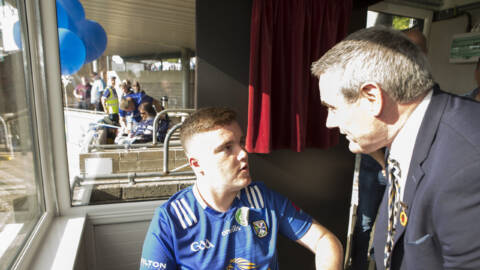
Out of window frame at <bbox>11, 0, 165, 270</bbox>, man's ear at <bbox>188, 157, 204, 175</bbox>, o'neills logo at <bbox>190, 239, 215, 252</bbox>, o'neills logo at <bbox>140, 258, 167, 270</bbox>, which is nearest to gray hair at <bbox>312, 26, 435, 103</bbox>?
man's ear at <bbox>188, 157, 204, 175</bbox>

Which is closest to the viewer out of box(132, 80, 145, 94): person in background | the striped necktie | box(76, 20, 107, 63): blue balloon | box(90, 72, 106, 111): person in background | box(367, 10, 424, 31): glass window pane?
the striped necktie

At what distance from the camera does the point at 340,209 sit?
2223 millimetres

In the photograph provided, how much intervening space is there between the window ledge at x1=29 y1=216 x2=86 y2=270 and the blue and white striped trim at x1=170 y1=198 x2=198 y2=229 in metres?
0.60

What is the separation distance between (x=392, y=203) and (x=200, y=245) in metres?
0.77

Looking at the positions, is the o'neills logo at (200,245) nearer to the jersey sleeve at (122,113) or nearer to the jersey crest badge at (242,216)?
the jersey crest badge at (242,216)

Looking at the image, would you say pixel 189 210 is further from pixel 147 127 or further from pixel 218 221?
pixel 147 127

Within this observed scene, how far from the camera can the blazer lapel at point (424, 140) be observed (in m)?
0.76

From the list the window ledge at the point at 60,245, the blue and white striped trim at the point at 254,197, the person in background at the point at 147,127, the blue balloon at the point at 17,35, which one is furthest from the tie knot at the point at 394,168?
the blue balloon at the point at 17,35

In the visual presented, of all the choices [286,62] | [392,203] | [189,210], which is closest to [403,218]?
[392,203]

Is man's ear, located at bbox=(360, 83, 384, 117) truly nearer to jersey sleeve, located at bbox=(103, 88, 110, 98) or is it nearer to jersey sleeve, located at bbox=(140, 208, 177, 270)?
jersey sleeve, located at bbox=(140, 208, 177, 270)

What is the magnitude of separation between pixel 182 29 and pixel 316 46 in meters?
0.95

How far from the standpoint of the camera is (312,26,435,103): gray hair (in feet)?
2.54

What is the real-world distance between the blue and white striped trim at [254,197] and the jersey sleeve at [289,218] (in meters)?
0.05

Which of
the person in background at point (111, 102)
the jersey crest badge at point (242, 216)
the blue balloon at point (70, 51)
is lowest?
the jersey crest badge at point (242, 216)
